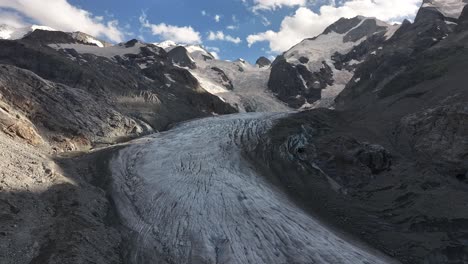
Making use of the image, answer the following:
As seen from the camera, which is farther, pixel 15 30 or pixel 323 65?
pixel 15 30

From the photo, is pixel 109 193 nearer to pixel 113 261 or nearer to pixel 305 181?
pixel 113 261

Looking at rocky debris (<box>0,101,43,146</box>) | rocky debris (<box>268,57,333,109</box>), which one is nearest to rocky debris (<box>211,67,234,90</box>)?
rocky debris (<box>268,57,333,109</box>)

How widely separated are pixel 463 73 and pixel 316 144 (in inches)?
530

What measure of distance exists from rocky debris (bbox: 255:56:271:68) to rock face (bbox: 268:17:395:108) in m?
25.8

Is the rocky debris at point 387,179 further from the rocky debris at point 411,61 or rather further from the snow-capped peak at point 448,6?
the snow-capped peak at point 448,6

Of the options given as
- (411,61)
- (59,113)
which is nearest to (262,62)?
(411,61)

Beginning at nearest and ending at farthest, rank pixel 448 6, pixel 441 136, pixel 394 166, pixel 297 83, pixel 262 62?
pixel 394 166 → pixel 441 136 → pixel 448 6 → pixel 297 83 → pixel 262 62

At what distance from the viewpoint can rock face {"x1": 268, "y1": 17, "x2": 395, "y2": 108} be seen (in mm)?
110688

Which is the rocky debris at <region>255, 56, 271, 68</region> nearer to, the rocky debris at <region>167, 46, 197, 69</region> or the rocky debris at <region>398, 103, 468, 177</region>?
the rocky debris at <region>167, 46, 197, 69</region>

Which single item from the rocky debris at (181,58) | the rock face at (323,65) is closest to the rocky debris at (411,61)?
the rock face at (323,65)

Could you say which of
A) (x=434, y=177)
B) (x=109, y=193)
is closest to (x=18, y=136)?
(x=109, y=193)

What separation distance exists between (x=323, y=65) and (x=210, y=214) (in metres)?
109

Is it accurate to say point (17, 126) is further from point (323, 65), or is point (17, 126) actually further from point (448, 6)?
point (323, 65)

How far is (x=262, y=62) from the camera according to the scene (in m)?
171
